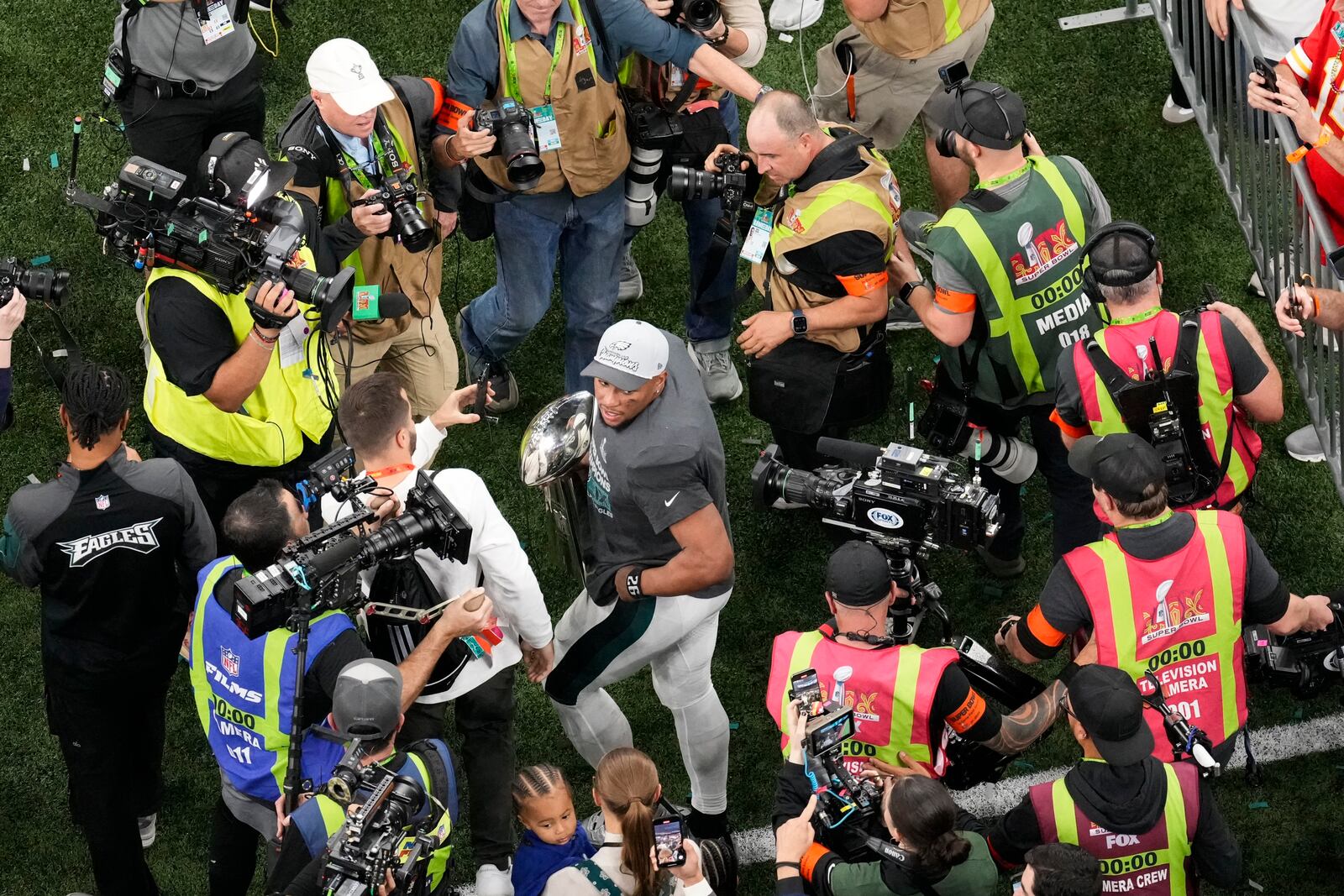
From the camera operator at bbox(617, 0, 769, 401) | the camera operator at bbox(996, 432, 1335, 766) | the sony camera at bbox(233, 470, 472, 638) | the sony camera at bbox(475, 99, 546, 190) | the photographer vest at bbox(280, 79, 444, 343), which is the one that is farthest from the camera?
the camera operator at bbox(617, 0, 769, 401)

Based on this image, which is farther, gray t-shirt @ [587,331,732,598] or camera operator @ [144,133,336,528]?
camera operator @ [144,133,336,528]

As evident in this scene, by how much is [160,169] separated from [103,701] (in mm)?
1910

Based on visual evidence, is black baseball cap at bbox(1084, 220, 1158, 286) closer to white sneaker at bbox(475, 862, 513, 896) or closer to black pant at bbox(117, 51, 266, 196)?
white sneaker at bbox(475, 862, 513, 896)

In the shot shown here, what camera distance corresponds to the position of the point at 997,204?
20.0 feet

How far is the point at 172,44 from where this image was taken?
7176 mm

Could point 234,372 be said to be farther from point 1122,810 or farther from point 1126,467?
point 1122,810

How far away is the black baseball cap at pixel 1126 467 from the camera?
17.1 ft

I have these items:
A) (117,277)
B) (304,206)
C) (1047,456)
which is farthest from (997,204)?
(117,277)

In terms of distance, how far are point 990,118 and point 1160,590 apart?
6.19 ft

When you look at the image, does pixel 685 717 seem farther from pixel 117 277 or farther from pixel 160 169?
pixel 117 277

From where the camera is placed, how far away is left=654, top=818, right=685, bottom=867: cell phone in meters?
4.86

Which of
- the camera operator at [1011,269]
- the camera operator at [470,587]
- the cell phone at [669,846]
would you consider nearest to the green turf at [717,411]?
the camera operator at [470,587]

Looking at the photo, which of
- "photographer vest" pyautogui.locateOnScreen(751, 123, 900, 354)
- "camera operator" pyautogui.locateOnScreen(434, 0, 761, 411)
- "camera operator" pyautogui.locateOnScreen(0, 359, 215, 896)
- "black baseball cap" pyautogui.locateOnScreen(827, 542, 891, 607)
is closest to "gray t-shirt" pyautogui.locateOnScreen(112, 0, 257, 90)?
"camera operator" pyautogui.locateOnScreen(434, 0, 761, 411)

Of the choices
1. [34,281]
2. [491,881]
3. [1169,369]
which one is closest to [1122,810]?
[1169,369]
